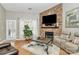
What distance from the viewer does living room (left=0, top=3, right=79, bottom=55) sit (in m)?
2.34

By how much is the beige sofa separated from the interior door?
2.65 feet

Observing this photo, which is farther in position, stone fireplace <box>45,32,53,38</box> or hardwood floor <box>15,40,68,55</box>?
stone fireplace <box>45,32,53,38</box>

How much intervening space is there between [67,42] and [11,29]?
1.10 meters

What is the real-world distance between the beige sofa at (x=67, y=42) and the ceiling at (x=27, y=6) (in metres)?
0.61

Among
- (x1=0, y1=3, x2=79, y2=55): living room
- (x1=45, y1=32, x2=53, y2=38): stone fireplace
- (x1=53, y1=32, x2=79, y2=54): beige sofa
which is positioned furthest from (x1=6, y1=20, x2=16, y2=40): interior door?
(x1=53, y1=32, x2=79, y2=54): beige sofa

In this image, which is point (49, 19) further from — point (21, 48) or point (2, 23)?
point (2, 23)

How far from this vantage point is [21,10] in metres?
2.46

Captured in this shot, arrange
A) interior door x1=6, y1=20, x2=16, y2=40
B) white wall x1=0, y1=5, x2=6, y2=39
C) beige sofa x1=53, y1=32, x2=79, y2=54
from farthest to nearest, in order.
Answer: interior door x1=6, y1=20, x2=16, y2=40, white wall x1=0, y1=5, x2=6, y2=39, beige sofa x1=53, y1=32, x2=79, y2=54

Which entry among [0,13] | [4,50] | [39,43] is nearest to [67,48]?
[39,43]

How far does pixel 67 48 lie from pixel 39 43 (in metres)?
0.54

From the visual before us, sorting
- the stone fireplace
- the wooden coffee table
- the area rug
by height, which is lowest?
the area rug

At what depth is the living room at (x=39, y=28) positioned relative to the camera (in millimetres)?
2338

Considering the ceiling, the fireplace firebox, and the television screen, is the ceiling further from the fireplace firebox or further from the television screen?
the fireplace firebox

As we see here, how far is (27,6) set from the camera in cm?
241
